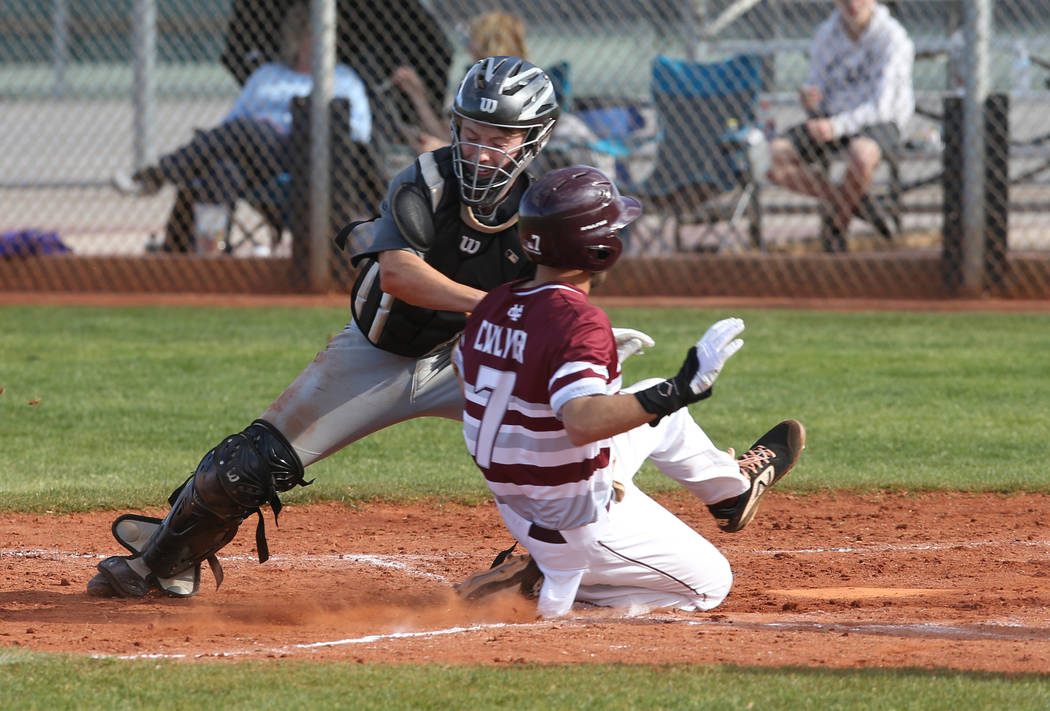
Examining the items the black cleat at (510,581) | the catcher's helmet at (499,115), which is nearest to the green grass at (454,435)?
the black cleat at (510,581)

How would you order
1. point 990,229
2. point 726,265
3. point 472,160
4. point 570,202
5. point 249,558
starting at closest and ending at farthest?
point 570,202
point 472,160
point 249,558
point 990,229
point 726,265

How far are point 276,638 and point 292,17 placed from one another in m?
8.02

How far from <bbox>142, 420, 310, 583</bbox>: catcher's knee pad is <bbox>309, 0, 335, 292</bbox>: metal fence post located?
6.39 metres

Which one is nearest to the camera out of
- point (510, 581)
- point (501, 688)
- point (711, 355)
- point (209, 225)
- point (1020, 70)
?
point (501, 688)

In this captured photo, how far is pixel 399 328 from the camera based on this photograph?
4.43 meters

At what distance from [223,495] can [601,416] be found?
1368 millimetres

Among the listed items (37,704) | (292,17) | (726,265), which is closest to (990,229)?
(726,265)

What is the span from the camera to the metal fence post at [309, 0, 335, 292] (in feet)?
34.4

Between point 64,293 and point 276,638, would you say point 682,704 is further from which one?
point 64,293

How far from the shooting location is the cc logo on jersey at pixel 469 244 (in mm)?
4465

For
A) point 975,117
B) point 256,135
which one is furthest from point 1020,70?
point 256,135

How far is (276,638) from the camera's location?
13.1ft

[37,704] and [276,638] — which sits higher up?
[37,704]

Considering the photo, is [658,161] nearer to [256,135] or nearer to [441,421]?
[256,135]
